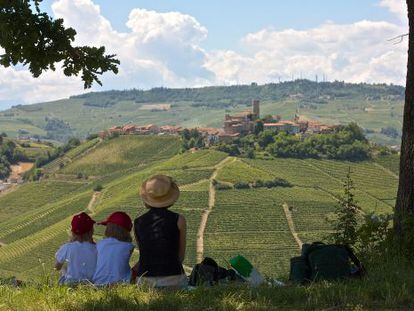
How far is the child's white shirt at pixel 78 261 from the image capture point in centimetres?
552


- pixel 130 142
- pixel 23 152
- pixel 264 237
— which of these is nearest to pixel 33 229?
pixel 264 237

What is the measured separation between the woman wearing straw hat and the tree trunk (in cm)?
226

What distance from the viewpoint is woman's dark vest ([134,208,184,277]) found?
4.96 meters

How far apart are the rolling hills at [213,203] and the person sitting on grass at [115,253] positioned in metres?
47.8

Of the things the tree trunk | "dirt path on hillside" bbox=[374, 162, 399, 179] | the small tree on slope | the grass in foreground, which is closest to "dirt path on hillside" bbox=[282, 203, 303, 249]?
"dirt path on hillside" bbox=[374, 162, 399, 179]

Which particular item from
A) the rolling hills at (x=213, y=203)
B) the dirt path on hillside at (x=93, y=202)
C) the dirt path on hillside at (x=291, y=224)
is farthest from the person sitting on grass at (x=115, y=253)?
the dirt path on hillside at (x=93, y=202)

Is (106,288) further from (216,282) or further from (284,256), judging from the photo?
(284,256)

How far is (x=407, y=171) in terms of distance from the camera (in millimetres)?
5957

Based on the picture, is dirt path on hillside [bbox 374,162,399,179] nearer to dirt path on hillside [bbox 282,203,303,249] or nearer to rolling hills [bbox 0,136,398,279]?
rolling hills [bbox 0,136,398,279]

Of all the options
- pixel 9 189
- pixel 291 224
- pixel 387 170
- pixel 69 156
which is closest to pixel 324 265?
pixel 291 224

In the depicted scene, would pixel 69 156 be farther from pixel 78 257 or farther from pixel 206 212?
pixel 78 257

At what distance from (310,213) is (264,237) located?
9.36 meters

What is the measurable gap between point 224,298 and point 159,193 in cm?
113

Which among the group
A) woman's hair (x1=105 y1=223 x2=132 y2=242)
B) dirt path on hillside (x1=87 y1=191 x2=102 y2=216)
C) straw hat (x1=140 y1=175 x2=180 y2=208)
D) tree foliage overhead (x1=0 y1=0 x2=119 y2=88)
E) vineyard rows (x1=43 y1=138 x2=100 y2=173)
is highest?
tree foliage overhead (x1=0 y1=0 x2=119 y2=88)
